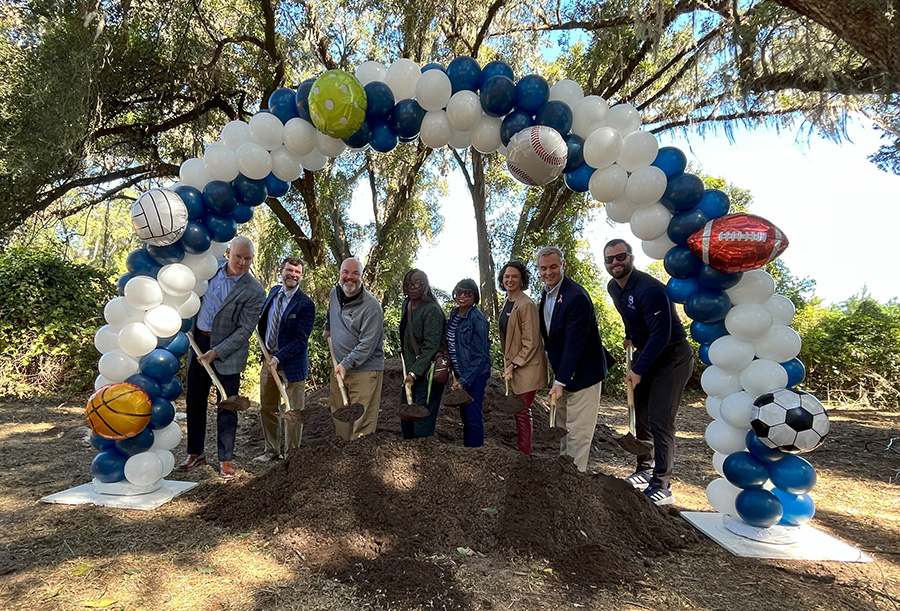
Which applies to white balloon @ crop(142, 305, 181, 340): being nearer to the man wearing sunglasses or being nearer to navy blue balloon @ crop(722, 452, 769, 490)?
the man wearing sunglasses

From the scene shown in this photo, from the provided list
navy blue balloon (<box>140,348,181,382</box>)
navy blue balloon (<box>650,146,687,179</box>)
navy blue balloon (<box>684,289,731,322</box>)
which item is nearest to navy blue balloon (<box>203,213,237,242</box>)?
navy blue balloon (<box>140,348,181,382</box>)

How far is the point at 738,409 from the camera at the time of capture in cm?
311

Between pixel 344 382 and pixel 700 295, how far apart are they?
2.67 metres

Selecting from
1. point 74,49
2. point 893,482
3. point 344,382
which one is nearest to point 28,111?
point 74,49

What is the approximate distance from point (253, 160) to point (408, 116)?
1.14 metres

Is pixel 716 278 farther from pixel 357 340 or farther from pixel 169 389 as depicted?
pixel 169 389

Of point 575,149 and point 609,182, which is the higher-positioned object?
point 575,149

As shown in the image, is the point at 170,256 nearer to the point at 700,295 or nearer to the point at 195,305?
the point at 195,305

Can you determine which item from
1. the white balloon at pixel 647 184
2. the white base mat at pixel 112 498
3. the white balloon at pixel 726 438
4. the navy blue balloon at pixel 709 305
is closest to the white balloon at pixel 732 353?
the navy blue balloon at pixel 709 305

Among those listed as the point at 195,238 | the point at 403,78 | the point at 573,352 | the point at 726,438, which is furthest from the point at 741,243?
the point at 195,238

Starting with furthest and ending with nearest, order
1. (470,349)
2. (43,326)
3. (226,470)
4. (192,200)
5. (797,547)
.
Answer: (43,326) → (226,470) → (470,349) → (192,200) → (797,547)

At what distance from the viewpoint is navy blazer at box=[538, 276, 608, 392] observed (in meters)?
3.75

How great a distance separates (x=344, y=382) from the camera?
165 inches

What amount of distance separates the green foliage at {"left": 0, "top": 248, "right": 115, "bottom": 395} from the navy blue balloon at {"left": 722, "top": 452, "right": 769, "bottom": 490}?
810 cm
